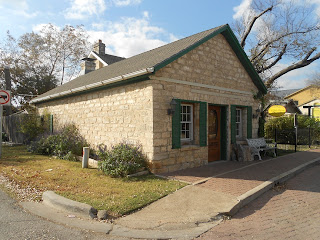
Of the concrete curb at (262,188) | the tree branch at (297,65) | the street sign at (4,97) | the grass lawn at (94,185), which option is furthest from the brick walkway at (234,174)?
the tree branch at (297,65)

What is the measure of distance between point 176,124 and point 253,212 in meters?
3.58

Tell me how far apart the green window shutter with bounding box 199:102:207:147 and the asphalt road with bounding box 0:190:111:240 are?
538 centimetres

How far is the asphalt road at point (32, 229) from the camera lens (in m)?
3.39

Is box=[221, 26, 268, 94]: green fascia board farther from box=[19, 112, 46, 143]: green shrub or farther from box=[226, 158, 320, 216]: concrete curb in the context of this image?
box=[19, 112, 46, 143]: green shrub

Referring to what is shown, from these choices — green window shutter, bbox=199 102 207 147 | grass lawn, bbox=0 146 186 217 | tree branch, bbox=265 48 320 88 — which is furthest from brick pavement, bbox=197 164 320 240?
tree branch, bbox=265 48 320 88

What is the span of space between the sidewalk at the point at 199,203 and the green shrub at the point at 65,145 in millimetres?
4959

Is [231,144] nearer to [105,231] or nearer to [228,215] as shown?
[228,215]

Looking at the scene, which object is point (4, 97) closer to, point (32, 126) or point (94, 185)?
point (32, 126)

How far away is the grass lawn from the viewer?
4.57 metres

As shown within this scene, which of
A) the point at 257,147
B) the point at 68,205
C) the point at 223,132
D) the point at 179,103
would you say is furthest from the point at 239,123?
the point at 68,205

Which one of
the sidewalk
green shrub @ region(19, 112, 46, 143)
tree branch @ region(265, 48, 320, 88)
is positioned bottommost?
the sidewalk

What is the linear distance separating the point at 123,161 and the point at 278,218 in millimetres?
4172

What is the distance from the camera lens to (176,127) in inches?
288

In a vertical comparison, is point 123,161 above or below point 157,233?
above
